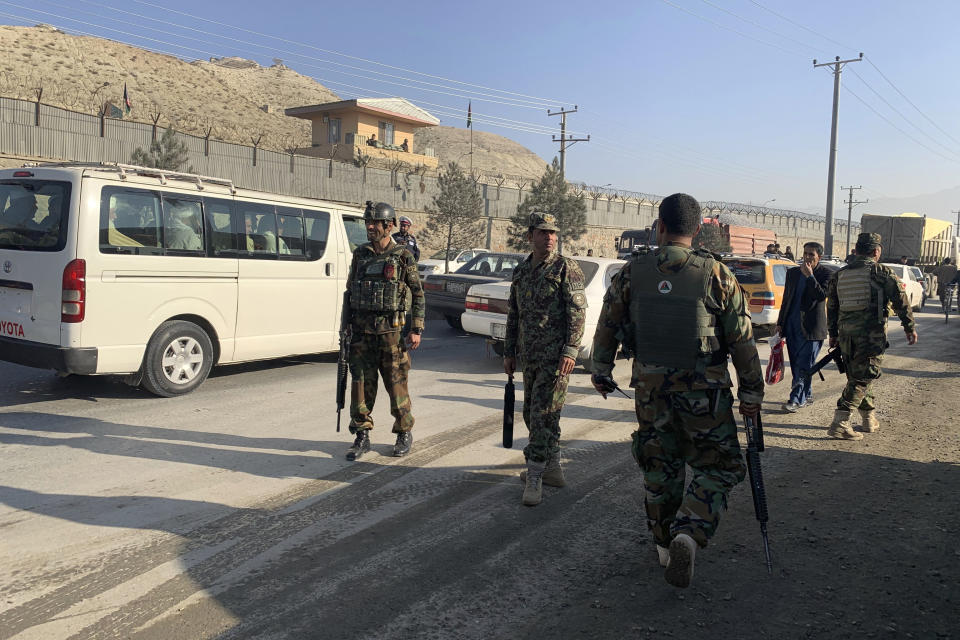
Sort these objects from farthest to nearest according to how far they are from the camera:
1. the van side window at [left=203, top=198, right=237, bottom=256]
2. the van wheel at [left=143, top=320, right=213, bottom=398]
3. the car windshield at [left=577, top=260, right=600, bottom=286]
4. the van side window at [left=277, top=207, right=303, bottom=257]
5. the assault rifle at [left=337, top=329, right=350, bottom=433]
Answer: the car windshield at [left=577, top=260, right=600, bottom=286]
the van side window at [left=277, top=207, right=303, bottom=257]
the van side window at [left=203, top=198, right=237, bottom=256]
the van wheel at [left=143, top=320, right=213, bottom=398]
the assault rifle at [left=337, top=329, right=350, bottom=433]

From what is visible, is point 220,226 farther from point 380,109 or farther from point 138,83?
point 138,83

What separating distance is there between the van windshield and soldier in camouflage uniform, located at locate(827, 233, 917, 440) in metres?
7.02

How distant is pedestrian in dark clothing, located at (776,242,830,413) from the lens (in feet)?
24.1

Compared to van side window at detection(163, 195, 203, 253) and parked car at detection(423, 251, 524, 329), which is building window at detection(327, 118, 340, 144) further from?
van side window at detection(163, 195, 203, 253)

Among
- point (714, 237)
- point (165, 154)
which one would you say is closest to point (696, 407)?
point (165, 154)

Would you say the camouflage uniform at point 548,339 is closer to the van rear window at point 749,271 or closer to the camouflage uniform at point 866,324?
the camouflage uniform at point 866,324

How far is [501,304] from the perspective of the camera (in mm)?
9227

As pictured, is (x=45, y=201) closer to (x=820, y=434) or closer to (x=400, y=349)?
(x=400, y=349)

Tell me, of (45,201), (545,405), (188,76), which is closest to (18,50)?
(188,76)

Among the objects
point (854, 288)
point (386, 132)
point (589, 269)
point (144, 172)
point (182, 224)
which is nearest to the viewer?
point (854, 288)

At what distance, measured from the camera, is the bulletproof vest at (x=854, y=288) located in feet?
20.8

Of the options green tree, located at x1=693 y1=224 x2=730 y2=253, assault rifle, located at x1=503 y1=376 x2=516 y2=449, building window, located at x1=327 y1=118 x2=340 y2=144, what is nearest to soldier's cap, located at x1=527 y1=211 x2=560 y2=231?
assault rifle, located at x1=503 y1=376 x2=516 y2=449

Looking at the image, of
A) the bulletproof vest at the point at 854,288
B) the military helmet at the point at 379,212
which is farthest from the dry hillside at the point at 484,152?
the military helmet at the point at 379,212

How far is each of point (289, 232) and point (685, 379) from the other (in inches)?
229
